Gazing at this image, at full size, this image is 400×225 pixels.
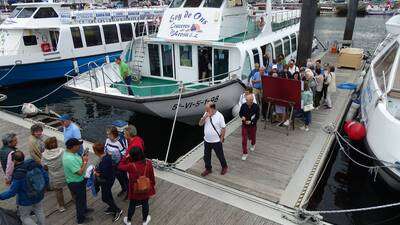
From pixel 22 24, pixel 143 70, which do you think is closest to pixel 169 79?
pixel 143 70

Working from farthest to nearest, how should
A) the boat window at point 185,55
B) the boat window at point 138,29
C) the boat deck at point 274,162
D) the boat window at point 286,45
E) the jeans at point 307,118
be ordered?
the boat window at point 138,29 < the boat window at point 286,45 < the boat window at point 185,55 < the jeans at point 307,118 < the boat deck at point 274,162

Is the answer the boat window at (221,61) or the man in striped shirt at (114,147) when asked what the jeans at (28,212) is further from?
the boat window at (221,61)

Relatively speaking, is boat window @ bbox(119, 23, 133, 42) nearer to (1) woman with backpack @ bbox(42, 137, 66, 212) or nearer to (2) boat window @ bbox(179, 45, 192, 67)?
(2) boat window @ bbox(179, 45, 192, 67)

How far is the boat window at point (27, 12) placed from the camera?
18.7 m

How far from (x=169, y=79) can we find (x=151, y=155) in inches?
120

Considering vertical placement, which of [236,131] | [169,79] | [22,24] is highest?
[22,24]

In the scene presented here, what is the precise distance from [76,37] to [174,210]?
16.2 meters

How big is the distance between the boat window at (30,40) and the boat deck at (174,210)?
48.7 ft

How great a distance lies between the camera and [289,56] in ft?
50.4

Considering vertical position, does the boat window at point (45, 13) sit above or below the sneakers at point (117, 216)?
above

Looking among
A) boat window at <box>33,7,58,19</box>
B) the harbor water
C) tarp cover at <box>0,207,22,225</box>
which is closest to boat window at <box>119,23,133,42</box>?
boat window at <box>33,7,58,19</box>

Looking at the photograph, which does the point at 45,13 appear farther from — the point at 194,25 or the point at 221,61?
the point at 221,61

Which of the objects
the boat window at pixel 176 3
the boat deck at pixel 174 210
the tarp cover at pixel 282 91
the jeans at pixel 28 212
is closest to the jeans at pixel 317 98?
the tarp cover at pixel 282 91

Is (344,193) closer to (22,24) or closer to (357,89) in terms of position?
(357,89)
